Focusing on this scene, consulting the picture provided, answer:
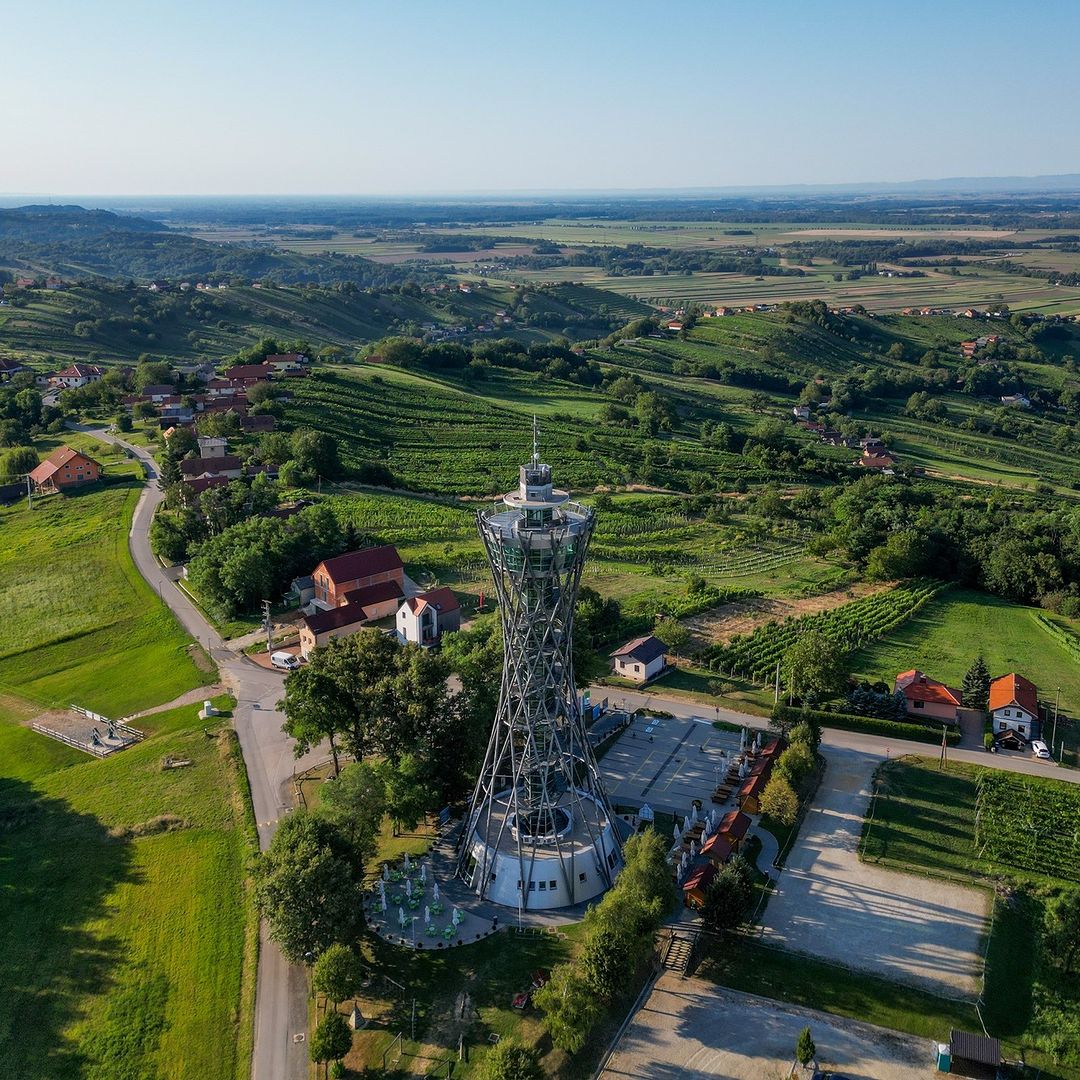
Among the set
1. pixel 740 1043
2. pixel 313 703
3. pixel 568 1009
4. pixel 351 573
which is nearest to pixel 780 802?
pixel 740 1043

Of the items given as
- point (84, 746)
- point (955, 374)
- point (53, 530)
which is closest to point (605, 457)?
point (53, 530)

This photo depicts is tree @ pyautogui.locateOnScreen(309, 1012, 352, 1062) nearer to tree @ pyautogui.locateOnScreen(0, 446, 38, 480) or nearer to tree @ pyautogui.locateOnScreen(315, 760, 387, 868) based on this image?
tree @ pyautogui.locateOnScreen(315, 760, 387, 868)

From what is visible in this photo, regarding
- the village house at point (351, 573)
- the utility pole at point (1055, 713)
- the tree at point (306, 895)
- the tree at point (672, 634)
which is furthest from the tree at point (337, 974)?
the utility pole at point (1055, 713)

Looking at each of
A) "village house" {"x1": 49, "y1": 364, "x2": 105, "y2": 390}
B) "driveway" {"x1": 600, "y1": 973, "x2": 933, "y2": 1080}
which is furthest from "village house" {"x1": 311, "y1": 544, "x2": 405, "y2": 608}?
"village house" {"x1": 49, "y1": 364, "x2": 105, "y2": 390}

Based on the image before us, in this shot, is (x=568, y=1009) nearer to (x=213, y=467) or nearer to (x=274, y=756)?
(x=274, y=756)

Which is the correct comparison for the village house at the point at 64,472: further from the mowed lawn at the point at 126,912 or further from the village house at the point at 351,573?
the mowed lawn at the point at 126,912
